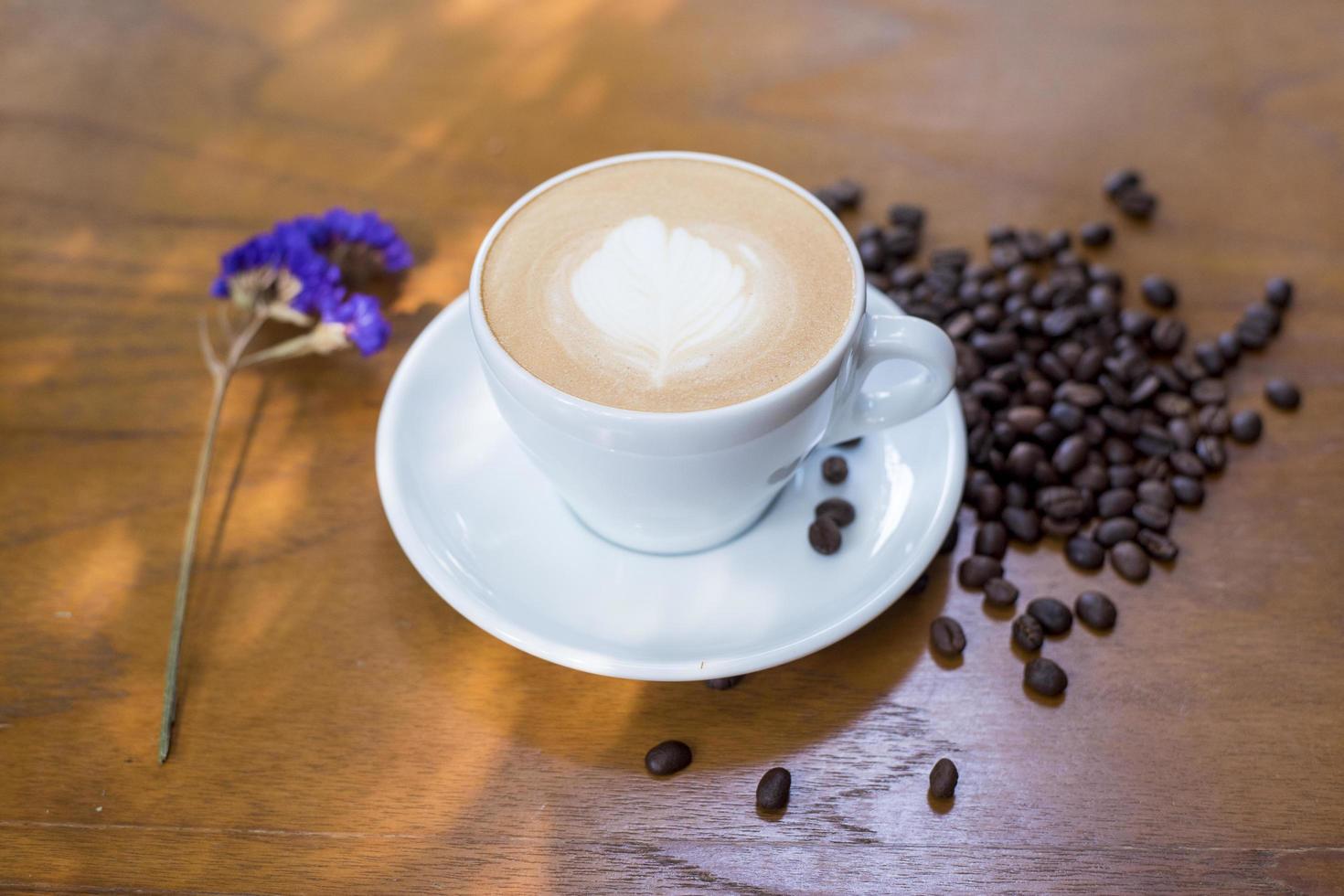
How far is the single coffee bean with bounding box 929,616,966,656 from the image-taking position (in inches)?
40.0

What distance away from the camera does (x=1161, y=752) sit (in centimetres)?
96

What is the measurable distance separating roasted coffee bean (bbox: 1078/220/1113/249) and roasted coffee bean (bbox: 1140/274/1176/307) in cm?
10

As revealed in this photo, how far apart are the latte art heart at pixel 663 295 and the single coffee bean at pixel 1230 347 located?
698 millimetres

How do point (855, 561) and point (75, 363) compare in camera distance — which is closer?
point (855, 561)

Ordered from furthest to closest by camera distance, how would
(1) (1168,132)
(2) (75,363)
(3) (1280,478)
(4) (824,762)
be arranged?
(1) (1168,132) → (2) (75,363) → (3) (1280,478) → (4) (824,762)

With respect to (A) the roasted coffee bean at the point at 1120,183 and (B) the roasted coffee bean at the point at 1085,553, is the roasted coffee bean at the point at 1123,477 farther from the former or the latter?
(A) the roasted coffee bean at the point at 1120,183

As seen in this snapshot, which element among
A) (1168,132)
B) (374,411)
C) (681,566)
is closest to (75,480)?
(374,411)

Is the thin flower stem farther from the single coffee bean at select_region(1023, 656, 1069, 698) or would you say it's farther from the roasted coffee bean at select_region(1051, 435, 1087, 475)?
the roasted coffee bean at select_region(1051, 435, 1087, 475)

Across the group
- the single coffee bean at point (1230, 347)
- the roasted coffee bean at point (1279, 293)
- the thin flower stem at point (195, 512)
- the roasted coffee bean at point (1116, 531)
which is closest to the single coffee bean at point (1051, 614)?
the roasted coffee bean at point (1116, 531)

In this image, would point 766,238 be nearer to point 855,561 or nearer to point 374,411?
point 855,561

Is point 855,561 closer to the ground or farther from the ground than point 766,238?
closer to the ground

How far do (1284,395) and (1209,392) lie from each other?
0.28ft

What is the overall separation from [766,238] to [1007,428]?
1.36 feet

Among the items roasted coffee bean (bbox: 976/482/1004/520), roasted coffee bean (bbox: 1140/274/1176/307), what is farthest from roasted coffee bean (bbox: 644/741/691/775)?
roasted coffee bean (bbox: 1140/274/1176/307)
